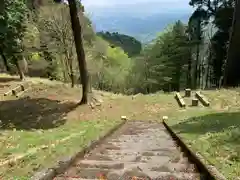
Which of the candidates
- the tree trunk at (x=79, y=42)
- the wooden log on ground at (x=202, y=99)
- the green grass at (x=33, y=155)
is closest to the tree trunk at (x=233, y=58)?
the wooden log on ground at (x=202, y=99)

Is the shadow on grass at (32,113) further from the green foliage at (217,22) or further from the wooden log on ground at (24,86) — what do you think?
the green foliage at (217,22)

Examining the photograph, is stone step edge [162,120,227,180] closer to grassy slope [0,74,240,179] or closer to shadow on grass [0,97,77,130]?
grassy slope [0,74,240,179]

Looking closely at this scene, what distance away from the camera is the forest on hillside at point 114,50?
24.7 meters

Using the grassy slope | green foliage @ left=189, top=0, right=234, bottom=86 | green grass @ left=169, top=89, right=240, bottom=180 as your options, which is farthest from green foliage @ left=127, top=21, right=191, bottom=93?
green grass @ left=169, top=89, right=240, bottom=180

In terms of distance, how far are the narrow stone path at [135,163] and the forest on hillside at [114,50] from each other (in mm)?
8926

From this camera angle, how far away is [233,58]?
2459 centimetres

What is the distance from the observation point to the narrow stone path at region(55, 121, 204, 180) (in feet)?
18.7

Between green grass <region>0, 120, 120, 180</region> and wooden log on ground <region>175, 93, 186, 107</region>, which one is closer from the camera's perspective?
green grass <region>0, 120, 120, 180</region>

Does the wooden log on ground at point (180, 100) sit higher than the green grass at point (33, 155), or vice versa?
the green grass at point (33, 155)

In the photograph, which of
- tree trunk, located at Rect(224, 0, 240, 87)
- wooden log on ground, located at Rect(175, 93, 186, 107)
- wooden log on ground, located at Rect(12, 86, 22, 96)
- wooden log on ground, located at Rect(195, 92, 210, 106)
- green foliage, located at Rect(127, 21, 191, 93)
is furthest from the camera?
green foliage, located at Rect(127, 21, 191, 93)

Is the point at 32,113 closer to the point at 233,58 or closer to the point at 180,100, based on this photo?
the point at 180,100

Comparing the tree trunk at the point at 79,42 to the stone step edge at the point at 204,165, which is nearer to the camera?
the stone step edge at the point at 204,165

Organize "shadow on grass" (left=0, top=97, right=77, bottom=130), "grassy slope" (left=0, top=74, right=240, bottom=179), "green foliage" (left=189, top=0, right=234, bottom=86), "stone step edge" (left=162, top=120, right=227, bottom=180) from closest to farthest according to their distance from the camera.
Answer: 1. "stone step edge" (left=162, top=120, right=227, bottom=180)
2. "grassy slope" (left=0, top=74, right=240, bottom=179)
3. "shadow on grass" (left=0, top=97, right=77, bottom=130)
4. "green foliage" (left=189, top=0, right=234, bottom=86)

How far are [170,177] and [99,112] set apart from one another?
43.1 feet
